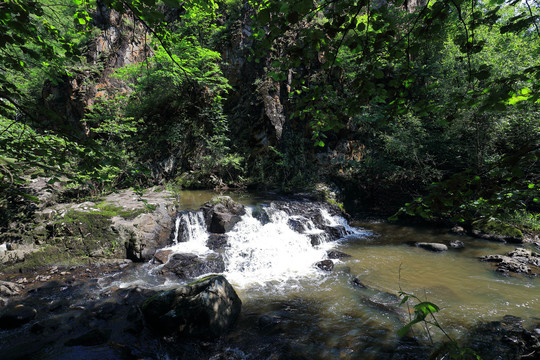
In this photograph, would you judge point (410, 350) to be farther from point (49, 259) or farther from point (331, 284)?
point (49, 259)

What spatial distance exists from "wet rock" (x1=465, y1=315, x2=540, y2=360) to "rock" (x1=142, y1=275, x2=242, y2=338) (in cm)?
453

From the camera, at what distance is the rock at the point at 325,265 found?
25.3ft

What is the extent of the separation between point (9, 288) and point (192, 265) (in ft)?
13.9

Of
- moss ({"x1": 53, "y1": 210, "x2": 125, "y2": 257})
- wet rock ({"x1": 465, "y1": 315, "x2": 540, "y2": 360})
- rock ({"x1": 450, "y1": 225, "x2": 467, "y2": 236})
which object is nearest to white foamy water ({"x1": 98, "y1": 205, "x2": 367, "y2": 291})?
moss ({"x1": 53, "y1": 210, "x2": 125, "y2": 257})

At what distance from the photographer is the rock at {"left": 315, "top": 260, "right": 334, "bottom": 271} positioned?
7707 mm

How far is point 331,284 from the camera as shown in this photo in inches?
267

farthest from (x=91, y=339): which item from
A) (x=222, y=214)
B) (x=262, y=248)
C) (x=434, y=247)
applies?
(x=434, y=247)

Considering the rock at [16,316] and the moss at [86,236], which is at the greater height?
the moss at [86,236]

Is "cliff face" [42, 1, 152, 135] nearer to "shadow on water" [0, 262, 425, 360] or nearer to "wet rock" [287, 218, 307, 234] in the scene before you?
"shadow on water" [0, 262, 425, 360]

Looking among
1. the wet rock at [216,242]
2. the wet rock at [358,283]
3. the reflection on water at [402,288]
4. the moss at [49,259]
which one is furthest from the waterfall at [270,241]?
the moss at [49,259]

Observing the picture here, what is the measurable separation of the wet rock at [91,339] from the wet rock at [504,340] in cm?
657

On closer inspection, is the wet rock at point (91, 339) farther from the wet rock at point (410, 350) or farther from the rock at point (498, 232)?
the rock at point (498, 232)

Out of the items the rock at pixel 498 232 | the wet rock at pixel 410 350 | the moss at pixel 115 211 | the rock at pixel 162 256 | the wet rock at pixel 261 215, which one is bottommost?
the wet rock at pixel 410 350

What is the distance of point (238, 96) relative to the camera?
762 inches
